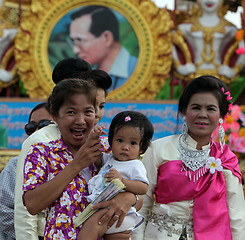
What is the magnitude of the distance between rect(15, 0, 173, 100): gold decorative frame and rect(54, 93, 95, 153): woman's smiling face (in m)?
5.21

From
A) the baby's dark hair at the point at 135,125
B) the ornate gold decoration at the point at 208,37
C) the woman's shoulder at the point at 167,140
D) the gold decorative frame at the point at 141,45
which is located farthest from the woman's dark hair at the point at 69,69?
the ornate gold decoration at the point at 208,37

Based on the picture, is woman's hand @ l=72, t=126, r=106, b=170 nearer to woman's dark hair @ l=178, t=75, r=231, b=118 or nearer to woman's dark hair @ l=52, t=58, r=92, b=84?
woman's dark hair @ l=52, t=58, r=92, b=84

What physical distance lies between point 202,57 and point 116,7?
4.17 feet

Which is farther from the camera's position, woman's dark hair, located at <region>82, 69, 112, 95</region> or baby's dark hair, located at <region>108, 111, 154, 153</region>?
woman's dark hair, located at <region>82, 69, 112, 95</region>

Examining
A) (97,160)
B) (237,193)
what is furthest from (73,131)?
(237,193)

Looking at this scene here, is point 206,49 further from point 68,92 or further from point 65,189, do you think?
point 65,189

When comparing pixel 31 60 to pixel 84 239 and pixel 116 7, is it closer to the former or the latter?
pixel 116 7

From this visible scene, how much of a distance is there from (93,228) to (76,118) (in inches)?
14.3

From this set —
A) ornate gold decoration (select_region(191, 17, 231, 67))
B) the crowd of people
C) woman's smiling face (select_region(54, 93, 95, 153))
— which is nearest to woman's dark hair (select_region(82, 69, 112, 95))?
the crowd of people

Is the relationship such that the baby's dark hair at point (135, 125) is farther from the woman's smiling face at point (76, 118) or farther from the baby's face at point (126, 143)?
the woman's smiling face at point (76, 118)

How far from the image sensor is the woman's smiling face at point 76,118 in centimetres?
189

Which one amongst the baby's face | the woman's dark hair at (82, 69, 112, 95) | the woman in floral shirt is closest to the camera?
the woman in floral shirt

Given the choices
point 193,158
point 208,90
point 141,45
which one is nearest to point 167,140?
point 193,158

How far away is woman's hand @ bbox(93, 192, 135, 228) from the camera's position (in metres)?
1.86
